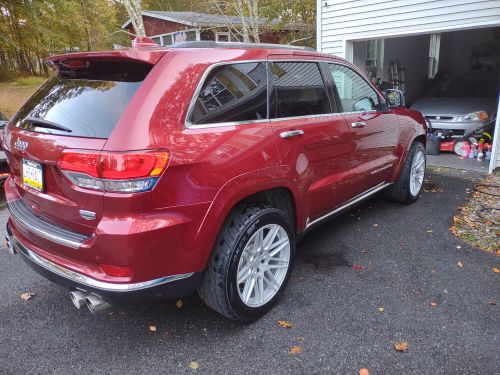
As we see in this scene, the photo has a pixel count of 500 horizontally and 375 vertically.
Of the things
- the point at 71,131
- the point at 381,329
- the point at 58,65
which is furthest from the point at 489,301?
the point at 58,65

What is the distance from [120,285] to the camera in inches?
82.5

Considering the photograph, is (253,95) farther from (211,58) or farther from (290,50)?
(290,50)

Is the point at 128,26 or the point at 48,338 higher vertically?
the point at 128,26

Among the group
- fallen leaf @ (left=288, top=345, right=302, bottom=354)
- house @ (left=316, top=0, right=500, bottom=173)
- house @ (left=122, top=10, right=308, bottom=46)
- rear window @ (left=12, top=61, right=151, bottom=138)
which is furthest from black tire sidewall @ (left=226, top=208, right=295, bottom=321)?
house @ (left=122, top=10, right=308, bottom=46)

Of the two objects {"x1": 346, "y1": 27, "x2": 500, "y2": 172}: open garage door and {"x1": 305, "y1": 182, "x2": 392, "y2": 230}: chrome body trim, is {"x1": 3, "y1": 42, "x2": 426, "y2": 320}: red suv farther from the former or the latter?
{"x1": 346, "y1": 27, "x2": 500, "y2": 172}: open garage door

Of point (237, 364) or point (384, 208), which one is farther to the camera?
point (384, 208)

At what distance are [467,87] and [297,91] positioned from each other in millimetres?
7842

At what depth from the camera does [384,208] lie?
16.5ft

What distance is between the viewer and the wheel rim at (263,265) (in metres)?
2.68

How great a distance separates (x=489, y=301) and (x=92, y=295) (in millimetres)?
2837

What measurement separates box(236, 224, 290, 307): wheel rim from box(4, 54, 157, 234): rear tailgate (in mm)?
1053

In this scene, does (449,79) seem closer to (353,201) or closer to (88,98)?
(353,201)

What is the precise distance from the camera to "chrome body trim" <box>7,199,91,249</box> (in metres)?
2.22

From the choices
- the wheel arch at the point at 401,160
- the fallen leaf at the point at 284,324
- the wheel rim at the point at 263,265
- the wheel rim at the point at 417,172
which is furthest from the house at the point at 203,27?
the fallen leaf at the point at 284,324
